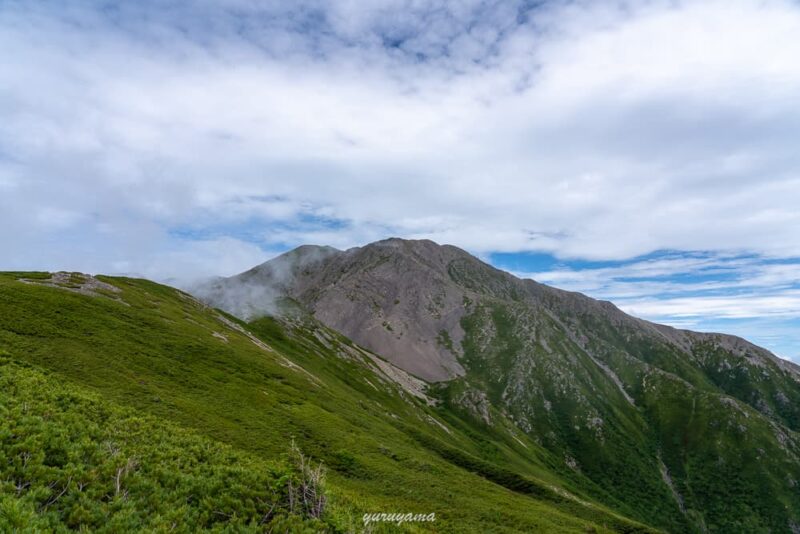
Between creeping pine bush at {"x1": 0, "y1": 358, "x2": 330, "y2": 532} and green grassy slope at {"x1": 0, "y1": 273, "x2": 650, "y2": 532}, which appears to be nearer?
creeping pine bush at {"x1": 0, "y1": 358, "x2": 330, "y2": 532}

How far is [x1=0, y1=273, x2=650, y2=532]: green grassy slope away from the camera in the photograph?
29438 millimetres

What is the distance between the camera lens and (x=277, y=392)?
7300 cm

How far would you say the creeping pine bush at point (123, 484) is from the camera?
16938 mm

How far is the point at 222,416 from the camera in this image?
172 ft

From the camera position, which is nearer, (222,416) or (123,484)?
(123,484)

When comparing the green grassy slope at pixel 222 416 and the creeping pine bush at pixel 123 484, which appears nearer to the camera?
the creeping pine bush at pixel 123 484

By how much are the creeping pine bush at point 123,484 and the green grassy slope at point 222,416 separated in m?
0.27

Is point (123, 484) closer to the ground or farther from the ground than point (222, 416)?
farther from the ground

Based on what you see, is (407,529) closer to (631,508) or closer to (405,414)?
(405,414)

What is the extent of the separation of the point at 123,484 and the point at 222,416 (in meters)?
34.7

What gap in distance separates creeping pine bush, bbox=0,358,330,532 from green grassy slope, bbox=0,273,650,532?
0.27m

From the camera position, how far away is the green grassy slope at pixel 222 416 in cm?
2944

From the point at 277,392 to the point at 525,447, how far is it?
533ft

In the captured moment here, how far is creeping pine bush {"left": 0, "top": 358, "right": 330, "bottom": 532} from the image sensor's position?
16.9m
